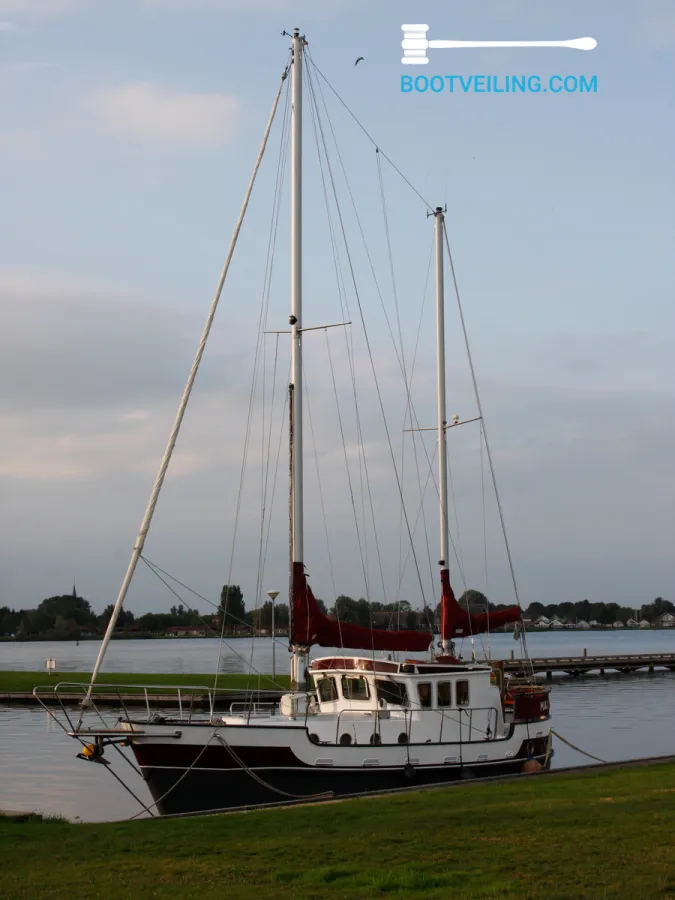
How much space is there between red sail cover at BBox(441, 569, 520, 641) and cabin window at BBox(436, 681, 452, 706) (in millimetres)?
4738

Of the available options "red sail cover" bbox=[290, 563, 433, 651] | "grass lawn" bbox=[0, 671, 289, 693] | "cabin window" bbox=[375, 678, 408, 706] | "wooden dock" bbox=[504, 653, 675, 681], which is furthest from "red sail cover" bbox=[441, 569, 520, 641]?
"wooden dock" bbox=[504, 653, 675, 681]

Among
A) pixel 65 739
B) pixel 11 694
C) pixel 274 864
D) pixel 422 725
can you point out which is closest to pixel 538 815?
pixel 274 864

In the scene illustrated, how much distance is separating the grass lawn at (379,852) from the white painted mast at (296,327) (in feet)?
26.7

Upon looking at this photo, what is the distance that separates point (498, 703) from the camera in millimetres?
26109

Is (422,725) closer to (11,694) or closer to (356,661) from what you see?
(356,661)

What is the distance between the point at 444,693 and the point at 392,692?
1.35m

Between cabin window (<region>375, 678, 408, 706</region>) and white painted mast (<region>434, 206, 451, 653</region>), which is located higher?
white painted mast (<region>434, 206, 451, 653</region>)

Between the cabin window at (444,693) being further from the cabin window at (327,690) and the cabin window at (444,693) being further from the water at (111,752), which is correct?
the water at (111,752)

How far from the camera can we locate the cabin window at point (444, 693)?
2491cm

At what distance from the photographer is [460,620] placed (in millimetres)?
30047

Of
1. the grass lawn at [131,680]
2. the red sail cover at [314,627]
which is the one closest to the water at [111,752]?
the red sail cover at [314,627]

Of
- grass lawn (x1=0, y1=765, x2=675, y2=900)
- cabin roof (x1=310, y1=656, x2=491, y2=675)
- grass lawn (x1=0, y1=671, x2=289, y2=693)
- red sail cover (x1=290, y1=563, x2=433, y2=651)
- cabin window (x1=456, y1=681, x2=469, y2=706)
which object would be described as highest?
red sail cover (x1=290, y1=563, x2=433, y2=651)

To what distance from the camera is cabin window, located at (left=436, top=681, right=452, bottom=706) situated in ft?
81.7

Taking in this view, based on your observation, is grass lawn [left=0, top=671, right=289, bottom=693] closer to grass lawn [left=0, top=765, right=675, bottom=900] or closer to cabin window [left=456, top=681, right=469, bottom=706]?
cabin window [left=456, top=681, right=469, bottom=706]
